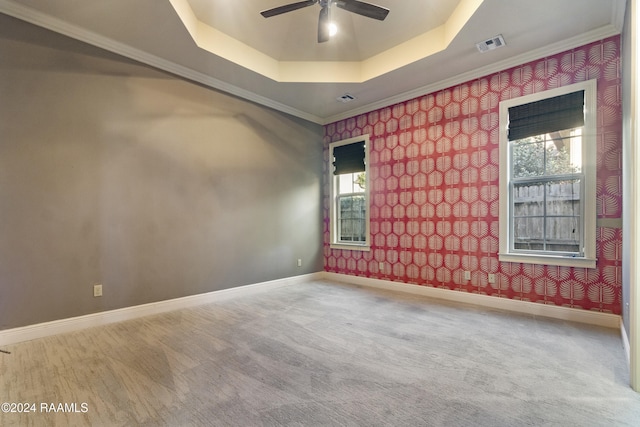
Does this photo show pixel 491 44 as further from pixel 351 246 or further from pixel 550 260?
pixel 351 246

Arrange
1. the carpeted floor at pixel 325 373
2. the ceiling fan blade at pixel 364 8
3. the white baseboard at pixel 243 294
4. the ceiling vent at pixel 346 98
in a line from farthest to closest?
1. the ceiling vent at pixel 346 98
2. the white baseboard at pixel 243 294
3. the ceiling fan blade at pixel 364 8
4. the carpeted floor at pixel 325 373

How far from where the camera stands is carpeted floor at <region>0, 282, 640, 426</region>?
154 centimetres

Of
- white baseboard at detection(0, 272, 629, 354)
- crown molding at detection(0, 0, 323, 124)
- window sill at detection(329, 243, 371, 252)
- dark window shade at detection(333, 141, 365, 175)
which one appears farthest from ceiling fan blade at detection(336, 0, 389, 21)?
white baseboard at detection(0, 272, 629, 354)

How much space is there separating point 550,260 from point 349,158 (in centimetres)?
326

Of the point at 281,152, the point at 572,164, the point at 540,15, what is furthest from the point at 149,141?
the point at 572,164

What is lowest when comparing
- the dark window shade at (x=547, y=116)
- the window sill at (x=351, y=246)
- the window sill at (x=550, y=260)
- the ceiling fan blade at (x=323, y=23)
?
the window sill at (x=351, y=246)

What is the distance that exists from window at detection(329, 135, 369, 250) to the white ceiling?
1004 millimetres

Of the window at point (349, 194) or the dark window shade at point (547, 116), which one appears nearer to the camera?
the dark window shade at point (547, 116)

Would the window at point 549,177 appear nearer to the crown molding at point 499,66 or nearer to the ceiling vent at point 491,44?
the crown molding at point 499,66

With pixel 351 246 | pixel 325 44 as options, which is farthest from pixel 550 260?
pixel 325 44

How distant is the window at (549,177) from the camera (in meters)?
2.92

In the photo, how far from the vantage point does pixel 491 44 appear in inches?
122

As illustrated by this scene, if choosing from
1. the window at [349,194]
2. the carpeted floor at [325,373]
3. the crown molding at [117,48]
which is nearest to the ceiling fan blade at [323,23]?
the crown molding at [117,48]

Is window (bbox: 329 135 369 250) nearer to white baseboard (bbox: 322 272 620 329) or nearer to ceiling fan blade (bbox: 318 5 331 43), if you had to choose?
white baseboard (bbox: 322 272 620 329)
